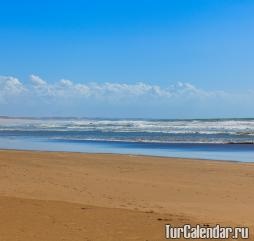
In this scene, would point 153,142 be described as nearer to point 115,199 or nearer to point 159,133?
point 159,133

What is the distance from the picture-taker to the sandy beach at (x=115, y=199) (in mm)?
6344

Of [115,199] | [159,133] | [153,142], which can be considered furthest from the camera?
[159,133]

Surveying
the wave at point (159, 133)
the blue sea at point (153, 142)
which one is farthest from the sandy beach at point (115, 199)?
the wave at point (159, 133)

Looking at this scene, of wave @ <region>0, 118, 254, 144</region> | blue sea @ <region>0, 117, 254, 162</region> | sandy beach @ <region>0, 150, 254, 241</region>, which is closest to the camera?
sandy beach @ <region>0, 150, 254, 241</region>

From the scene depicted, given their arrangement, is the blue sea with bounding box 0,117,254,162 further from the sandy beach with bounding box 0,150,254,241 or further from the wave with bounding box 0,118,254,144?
the sandy beach with bounding box 0,150,254,241

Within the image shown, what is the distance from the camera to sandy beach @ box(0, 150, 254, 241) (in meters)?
6.34

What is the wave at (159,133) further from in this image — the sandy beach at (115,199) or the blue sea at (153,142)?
the sandy beach at (115,199)

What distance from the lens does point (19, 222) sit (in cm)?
662

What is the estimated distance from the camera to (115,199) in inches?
349

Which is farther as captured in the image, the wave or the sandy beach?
the wave

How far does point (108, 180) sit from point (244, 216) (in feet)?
15.3

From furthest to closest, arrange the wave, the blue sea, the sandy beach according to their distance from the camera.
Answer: the wave → the blue sea → the sandy beach

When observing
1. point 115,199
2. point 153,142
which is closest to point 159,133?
point 153,142

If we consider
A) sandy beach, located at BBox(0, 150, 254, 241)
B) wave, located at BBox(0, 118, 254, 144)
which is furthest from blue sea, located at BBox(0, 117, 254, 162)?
sandy beach, located at BBox(0, 150, 254, 241)
